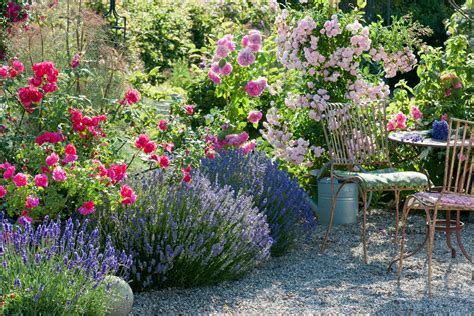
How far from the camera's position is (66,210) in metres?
4.20

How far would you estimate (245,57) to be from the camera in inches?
233

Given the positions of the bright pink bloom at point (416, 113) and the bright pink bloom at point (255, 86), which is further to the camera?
the bright pink bloom at point (416, 113)

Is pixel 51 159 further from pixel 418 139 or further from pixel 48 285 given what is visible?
pixel 418 139

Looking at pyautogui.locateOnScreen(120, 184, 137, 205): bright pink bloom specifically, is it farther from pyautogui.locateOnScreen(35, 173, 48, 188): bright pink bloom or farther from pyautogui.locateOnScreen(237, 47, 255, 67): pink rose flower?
pyautogui.locateOnScreen(237, 47, 255, 67): pink rose flower

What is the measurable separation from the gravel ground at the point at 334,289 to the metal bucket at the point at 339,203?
0.47 m

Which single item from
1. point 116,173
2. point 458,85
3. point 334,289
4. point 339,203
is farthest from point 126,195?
point 458,85

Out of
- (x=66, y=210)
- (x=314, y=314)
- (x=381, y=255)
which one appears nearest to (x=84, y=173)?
(x=66, y=210)

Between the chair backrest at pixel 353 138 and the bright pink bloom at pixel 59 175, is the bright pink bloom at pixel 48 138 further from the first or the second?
the chair backrest at pixel 353 138

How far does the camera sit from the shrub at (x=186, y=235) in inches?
154

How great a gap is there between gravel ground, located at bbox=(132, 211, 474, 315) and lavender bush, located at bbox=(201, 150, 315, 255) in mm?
155

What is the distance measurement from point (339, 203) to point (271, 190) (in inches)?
31.7

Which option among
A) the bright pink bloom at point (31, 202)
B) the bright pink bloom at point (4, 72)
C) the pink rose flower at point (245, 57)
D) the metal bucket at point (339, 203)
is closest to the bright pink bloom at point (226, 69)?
the pink rose flower at point (245, 57)

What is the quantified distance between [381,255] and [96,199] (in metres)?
1.99

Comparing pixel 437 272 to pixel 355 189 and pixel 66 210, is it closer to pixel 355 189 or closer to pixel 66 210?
pixel 355 189
